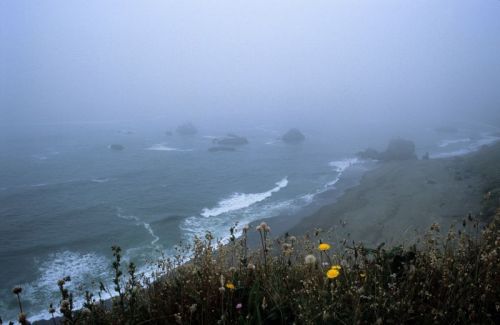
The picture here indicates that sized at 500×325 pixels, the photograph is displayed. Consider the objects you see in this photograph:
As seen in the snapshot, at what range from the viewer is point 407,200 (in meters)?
35.8

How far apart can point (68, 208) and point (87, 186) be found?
9627 millimetres

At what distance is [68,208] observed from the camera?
38469 mm

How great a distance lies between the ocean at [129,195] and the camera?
85.4 feet

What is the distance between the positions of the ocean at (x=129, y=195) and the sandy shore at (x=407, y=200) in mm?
5473

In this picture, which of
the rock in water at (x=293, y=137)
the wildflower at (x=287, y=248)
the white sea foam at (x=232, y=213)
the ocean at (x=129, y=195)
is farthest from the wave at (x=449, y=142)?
the wildflower at (x=287, y=248)

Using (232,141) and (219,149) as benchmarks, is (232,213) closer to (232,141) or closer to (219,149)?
(219,149)

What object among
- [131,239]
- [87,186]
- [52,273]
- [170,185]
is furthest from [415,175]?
[87,186]

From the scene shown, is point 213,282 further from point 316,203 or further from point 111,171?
point 111,171

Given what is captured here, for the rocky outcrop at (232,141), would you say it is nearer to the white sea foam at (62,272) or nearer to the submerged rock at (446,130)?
the white sea foam at (62,272)

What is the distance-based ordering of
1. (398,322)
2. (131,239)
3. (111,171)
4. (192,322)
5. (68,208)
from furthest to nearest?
(111,171) → (68,208) → (131,239) → (192,322) → (398,322)

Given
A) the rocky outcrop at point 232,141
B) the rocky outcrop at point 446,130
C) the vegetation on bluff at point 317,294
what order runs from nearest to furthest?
1. the vegetation on bluff at point 317,294
2. the rocky outcrop at point 232,141
3. the rocky outcrop at point 446,130

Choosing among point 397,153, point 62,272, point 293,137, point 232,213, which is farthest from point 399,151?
point 62,272

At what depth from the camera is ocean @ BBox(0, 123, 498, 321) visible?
85.4ft

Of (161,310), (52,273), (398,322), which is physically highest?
(398,322)
